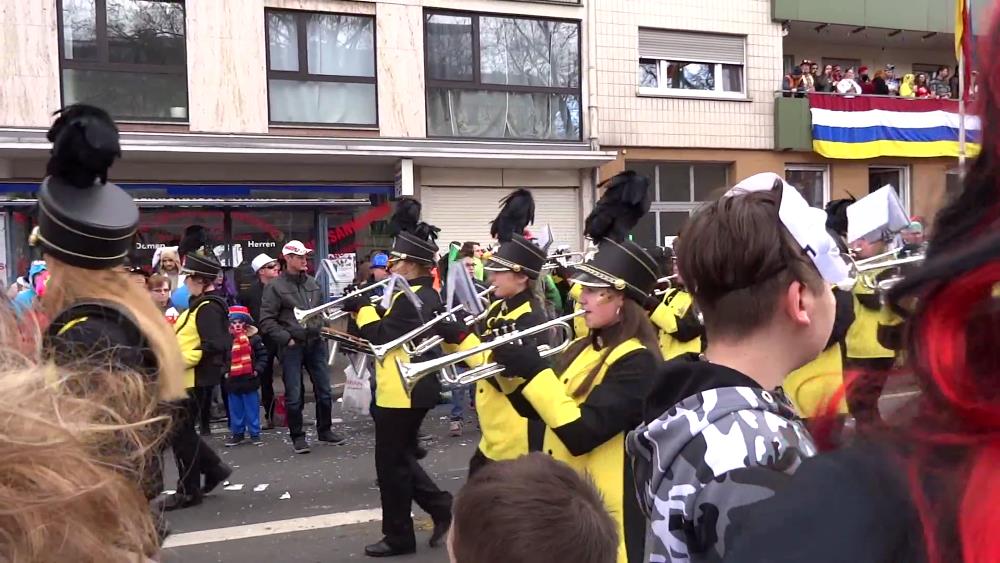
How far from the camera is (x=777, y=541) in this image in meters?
0.96

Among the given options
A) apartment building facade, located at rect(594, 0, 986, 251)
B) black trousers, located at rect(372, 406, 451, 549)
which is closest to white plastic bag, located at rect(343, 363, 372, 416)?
black trousers, located at rect(372, 406, 451, 549)

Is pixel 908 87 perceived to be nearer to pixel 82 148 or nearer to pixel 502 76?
pixel 502 76

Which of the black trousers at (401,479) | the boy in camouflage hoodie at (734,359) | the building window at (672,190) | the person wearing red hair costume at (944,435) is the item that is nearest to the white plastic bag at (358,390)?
the black trousers at (401,479)

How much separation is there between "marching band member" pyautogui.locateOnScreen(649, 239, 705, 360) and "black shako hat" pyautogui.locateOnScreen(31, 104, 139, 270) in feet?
13.2

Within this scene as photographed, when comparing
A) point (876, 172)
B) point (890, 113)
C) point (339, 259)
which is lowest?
point (339, 259)

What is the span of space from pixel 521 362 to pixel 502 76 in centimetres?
1190

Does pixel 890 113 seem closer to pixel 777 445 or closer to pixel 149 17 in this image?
pixel 149 17

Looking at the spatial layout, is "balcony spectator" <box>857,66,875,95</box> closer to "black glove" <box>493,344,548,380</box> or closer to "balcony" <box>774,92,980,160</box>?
"balcony" <box>774,92,980,160</box>

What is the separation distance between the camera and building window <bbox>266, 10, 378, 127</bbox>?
13.3 meters

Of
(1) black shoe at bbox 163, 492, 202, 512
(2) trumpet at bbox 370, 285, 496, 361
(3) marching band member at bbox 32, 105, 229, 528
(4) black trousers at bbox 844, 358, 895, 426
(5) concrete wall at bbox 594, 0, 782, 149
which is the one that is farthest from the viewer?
(5) concrete wall at bbox 594, 0, 782, 149

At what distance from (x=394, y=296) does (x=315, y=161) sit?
Answer: 832 cm

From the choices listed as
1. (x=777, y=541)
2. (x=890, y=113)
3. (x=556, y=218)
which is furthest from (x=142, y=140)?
(x=890, y=113)

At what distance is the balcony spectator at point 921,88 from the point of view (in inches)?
672

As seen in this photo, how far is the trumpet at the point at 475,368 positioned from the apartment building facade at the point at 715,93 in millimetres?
10764
